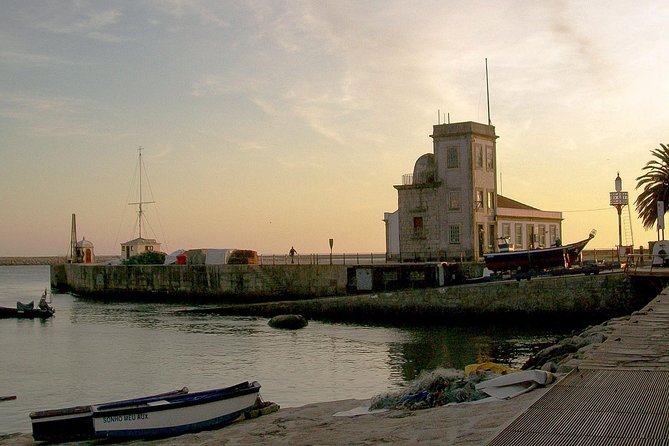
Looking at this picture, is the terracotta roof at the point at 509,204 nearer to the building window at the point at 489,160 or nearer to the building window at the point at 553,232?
the building window at the point at 553,232

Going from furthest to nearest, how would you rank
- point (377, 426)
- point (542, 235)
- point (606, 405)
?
point (542, 235), point (377, 426), point (606, 405)

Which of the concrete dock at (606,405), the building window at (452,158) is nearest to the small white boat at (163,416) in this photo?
the concrete dock at (606,405)

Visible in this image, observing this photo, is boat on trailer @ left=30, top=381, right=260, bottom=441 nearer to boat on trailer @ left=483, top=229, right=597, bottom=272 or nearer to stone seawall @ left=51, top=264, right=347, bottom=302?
boat on trailer @ left=483, top=229, right=597, bottom=272

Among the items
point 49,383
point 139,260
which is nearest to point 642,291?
point 49,383

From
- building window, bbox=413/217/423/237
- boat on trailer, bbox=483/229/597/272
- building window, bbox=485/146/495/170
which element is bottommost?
boat on trailer, bbox=483/229/597/272

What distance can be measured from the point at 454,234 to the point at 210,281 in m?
20.7

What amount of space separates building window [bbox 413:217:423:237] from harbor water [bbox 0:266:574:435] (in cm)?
1451

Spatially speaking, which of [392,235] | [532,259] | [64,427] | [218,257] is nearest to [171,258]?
[218,257]

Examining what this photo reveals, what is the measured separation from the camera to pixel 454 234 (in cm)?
5419

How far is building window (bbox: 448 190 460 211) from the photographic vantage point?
178 feet

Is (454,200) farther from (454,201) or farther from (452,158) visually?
(452,158)

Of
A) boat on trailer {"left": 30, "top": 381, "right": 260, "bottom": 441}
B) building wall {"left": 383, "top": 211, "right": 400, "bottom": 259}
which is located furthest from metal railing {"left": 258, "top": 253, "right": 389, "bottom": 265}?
boat on trailer {"left": 30, "top": 381, "right": 260, "bottom": 441}

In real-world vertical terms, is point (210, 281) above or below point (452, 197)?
below

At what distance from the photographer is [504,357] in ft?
93.6
